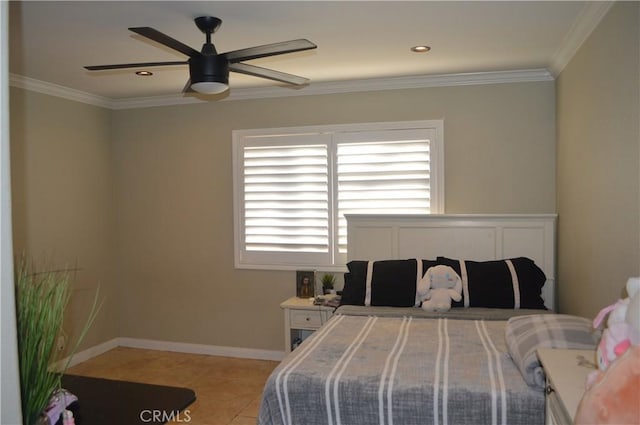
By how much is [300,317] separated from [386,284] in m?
0.89

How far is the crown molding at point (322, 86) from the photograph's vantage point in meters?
4.14

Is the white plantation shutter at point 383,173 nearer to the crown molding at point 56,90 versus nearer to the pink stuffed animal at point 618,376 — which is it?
the crown molding at point 56,90

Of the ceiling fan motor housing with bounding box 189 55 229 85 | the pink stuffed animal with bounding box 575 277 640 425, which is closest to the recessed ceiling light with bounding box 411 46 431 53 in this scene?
the ceiling fan motor housing with bounding box 189 55 229 85

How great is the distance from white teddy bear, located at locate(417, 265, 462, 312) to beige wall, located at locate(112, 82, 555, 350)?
31.9 inches

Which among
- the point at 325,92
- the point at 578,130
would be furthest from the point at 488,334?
the point at 325,92

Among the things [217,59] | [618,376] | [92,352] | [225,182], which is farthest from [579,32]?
[92,352]

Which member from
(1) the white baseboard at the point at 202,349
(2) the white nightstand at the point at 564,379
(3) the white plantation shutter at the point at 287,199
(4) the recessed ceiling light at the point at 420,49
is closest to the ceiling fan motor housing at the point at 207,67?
(4) the recessed ceiling light at the point at 420,49

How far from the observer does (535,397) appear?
6.78 ft

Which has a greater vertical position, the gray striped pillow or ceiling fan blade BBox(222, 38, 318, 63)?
ceiling fan blade BBox(222, 38, 318, 63)

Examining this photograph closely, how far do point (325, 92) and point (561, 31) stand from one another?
78.1 inches

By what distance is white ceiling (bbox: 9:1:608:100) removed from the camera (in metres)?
2.73

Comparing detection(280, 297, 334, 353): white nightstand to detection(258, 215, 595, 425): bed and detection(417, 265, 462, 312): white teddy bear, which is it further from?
detection(417, 265, 462, 312): white teddy bear

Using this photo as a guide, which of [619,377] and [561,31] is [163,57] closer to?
[561,31]

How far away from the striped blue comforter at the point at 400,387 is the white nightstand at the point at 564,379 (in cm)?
18
